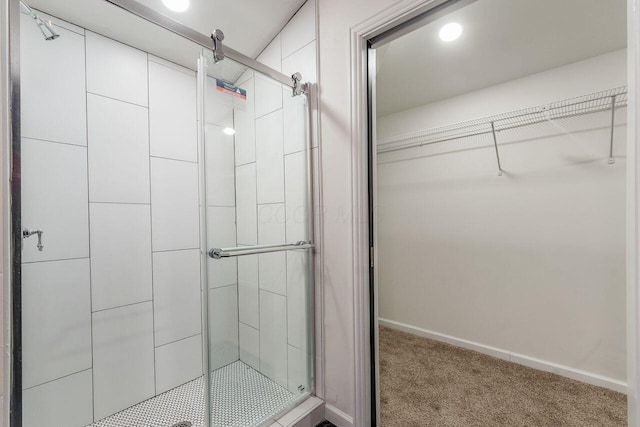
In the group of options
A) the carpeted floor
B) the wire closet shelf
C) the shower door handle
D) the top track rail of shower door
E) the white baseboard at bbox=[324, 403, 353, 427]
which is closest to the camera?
the top track rail of shower door

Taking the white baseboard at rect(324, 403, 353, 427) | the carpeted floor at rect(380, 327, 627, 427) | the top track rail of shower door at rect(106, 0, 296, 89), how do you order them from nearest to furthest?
the top track rail of shower door at rect(106, 0, 296, 89) < the white baseboard at rect(324, 403, 353, 427) < the carpeted floor at rect(380, 327, 627, 427)

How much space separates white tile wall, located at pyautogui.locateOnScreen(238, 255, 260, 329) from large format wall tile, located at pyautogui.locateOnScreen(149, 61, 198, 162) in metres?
0.87

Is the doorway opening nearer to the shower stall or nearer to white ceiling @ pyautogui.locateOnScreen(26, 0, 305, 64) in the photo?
the shower stall

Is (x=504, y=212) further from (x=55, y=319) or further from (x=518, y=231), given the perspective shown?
(x=55, y=319)

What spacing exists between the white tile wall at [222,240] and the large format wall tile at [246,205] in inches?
1.5

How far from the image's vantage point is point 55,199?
3.98 ft

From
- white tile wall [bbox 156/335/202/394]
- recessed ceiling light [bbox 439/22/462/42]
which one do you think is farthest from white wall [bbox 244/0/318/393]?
recessed ceiling light [bbox 439/22/462/42]

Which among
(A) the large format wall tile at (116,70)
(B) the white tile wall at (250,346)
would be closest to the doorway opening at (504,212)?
(B) the white tile wall at (250,346)

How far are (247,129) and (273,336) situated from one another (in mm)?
1025

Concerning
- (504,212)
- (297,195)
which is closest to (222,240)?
(297,195)

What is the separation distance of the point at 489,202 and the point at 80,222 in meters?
2.52

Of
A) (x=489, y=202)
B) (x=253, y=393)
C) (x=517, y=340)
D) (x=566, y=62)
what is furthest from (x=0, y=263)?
(x=566, y=62)

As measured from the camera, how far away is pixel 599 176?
1.55 metres

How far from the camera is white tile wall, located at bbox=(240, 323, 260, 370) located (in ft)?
3.99
